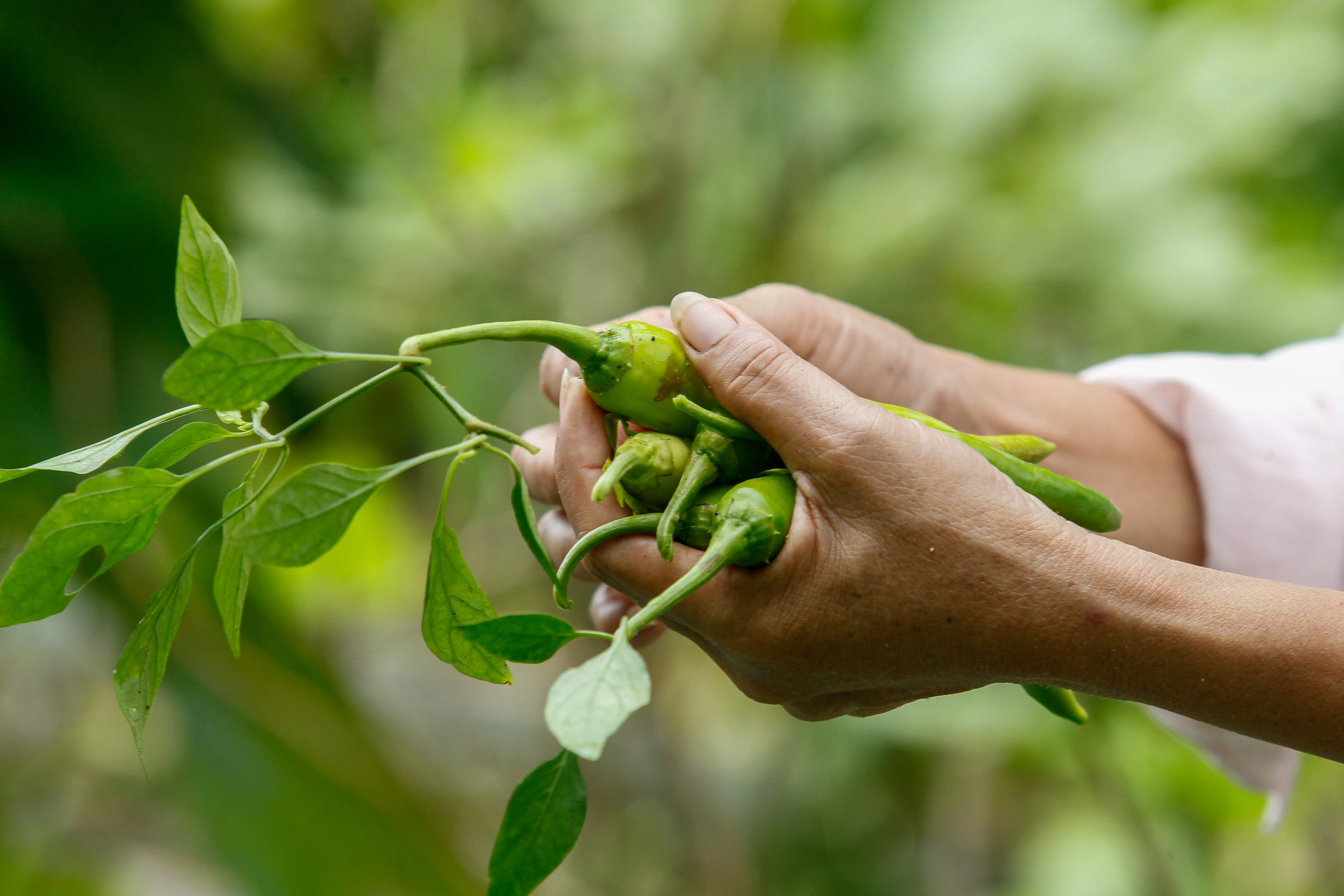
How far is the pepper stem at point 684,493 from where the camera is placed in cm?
48

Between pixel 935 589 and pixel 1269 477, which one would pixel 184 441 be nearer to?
pixel 935 589

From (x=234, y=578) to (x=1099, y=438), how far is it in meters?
0.82

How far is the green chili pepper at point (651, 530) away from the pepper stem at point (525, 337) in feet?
0.31

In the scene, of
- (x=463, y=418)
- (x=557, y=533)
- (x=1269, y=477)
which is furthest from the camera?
(x=1269, y=477)

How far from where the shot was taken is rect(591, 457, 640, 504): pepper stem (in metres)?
0.47

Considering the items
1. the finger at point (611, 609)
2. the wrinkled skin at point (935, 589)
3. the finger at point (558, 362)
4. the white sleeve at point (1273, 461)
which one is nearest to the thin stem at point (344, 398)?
the wrinkled skin at point (935, 589)

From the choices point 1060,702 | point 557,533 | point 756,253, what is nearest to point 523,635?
point 557,533

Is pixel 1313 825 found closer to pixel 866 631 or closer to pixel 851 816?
pixel 851 816

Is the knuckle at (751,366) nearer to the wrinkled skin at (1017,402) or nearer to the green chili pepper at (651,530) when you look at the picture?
the green chili pepper at (651,530)

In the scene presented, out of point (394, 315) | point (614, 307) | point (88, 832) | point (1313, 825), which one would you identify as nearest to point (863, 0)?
point (614, 307)

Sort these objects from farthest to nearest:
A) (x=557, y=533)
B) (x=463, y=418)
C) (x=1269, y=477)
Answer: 1. (x=1269, y=477)
2. (x=557, y=533)
3. (x=463, y=418)

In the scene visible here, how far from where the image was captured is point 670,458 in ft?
1.68

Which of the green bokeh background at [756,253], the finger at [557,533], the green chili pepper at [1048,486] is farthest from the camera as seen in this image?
the green bokeh background at [756,253]

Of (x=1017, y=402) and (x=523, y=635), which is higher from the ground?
(x=523, y=635)
